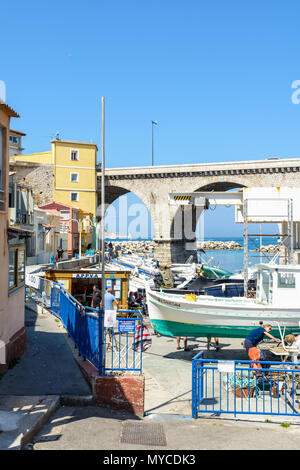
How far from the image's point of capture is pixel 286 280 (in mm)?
13414

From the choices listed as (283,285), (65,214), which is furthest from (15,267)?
(65,214)

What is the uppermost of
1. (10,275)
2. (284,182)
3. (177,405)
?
(284,182)

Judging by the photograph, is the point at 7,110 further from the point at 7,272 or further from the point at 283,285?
the point at 283,285

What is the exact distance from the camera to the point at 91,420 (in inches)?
290

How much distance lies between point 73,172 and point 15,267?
4334cm

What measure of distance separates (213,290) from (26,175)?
122ft

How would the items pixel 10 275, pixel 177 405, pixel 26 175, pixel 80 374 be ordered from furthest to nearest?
pixel 26 175, pixel 10 275, pixel 80 374, pixel 177 405

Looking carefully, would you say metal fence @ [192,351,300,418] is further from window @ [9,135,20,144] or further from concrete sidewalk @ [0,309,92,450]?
window @ [9,135,20,144]

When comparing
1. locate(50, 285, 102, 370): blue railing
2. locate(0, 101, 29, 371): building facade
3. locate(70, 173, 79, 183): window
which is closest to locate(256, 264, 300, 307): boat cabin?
locate(50, 285, 102, 370): blue railing

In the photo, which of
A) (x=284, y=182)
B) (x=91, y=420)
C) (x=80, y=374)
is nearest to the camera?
(x=91, y=420)

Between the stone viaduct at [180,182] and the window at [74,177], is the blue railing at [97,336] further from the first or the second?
the window at [74,177]

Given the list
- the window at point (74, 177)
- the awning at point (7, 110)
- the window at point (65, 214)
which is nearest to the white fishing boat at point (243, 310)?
the awning at point (7, 110)
